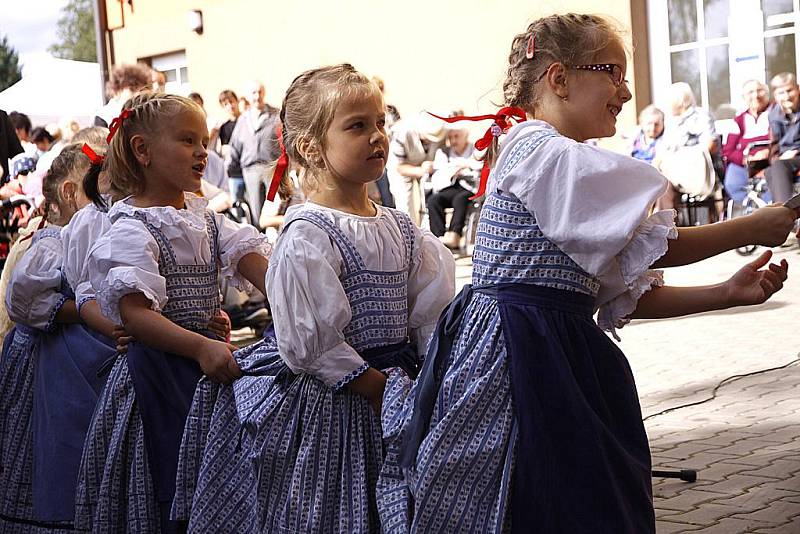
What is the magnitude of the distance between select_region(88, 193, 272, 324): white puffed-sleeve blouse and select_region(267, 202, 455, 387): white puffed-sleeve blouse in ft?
1.38

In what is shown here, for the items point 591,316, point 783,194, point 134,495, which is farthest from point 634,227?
point 783,194

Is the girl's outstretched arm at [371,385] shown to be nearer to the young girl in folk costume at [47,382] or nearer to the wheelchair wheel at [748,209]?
the young girl in folk costume at [47,382]

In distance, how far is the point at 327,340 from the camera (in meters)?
2.58

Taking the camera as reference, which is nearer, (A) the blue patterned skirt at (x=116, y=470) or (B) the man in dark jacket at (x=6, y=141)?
(A) the blue patterned skirt at (x=116, y=470)

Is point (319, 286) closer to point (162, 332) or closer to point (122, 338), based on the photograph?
point (162, 332)

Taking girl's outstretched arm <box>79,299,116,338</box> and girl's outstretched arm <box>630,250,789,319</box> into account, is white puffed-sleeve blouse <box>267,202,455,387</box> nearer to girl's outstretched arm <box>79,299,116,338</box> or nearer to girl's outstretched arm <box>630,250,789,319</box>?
girl's outstretched arm <box>630,250,789,319</box>

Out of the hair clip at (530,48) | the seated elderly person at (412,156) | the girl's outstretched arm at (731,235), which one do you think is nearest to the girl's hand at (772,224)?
the girl's outstretched arm at (731,235)

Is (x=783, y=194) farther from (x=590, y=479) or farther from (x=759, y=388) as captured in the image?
(x=590, y=479)

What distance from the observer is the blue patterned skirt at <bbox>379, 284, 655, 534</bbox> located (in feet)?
7.48

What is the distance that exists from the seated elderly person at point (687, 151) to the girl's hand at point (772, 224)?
1040 centimetres

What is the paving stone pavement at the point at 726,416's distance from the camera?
3834 millimetres

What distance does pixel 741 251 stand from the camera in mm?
11570

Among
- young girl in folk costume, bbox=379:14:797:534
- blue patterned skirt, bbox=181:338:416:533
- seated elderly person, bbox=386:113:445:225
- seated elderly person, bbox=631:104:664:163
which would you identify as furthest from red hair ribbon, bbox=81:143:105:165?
seated elderly person, bbox=631:104:664:163

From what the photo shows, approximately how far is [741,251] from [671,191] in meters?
1.43
